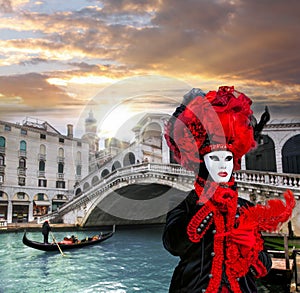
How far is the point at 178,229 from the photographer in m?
0.90

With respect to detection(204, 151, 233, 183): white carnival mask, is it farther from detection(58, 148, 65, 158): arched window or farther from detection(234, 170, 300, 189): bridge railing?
detection(58, 148, 65, 158): arched window

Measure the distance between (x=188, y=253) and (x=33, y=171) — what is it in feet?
41.3

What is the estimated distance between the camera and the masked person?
0.88 meters

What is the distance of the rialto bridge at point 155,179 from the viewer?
5.87 m

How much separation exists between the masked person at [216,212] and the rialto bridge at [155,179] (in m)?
1.99

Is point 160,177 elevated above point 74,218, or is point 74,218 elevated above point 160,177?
point 160,177

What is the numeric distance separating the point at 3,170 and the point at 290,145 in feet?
30.7

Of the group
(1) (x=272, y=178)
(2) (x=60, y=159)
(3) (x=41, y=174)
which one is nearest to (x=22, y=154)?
(3) (x=41, y=174)

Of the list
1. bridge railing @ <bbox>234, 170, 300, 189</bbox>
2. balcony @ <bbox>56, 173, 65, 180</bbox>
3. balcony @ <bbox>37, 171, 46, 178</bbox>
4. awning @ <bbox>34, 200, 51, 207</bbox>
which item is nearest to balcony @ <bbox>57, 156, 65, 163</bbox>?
balcony @ <bbox>56, 173, 65, 180</bbox>

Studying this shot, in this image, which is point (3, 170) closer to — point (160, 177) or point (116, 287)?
point (160, 177)

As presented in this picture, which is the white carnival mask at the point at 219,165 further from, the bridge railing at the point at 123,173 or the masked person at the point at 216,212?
the bridge railing at the point at 123,173

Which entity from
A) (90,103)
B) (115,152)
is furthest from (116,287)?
(115,152)

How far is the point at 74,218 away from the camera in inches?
449

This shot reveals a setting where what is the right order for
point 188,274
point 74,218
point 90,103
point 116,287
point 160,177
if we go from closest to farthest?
point 188,274, point 90,103, point 116,287, point 160,177, point 74,218
